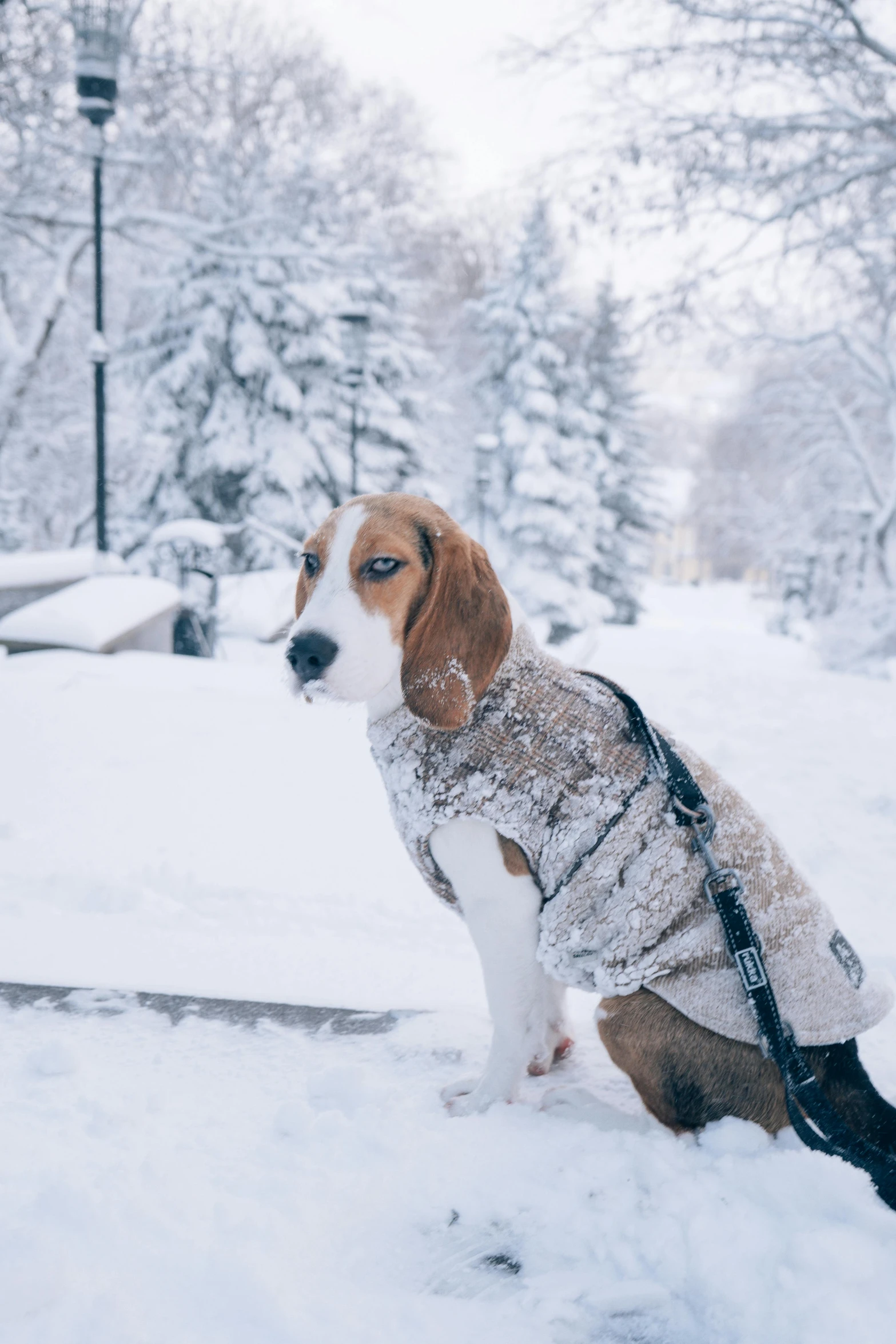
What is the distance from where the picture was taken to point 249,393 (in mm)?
19438

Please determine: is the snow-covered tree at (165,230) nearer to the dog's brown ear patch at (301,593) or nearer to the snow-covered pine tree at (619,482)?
the snow-covered pine tree at (619,482)

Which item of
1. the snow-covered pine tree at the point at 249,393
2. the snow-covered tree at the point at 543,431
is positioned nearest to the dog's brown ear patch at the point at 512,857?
the snow-covered pine tree at the point at 249,393

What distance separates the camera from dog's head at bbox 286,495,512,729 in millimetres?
1850

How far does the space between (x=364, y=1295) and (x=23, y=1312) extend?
0.56 metres

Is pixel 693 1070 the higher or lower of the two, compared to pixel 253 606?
higher

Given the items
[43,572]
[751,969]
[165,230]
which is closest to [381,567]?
[751,969]

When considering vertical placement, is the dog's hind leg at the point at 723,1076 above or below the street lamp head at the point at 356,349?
below

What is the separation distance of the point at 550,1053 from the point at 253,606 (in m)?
11.2

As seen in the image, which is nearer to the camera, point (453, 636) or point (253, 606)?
point (453, 636)

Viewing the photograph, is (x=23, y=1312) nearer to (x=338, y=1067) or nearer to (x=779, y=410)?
(x=338, y=1067)

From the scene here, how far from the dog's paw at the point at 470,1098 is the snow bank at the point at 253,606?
944 cm

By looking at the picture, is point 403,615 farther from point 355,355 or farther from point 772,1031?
point 355,355

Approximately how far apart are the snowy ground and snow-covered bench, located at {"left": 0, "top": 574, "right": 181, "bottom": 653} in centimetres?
364

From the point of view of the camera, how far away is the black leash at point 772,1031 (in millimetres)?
1658
